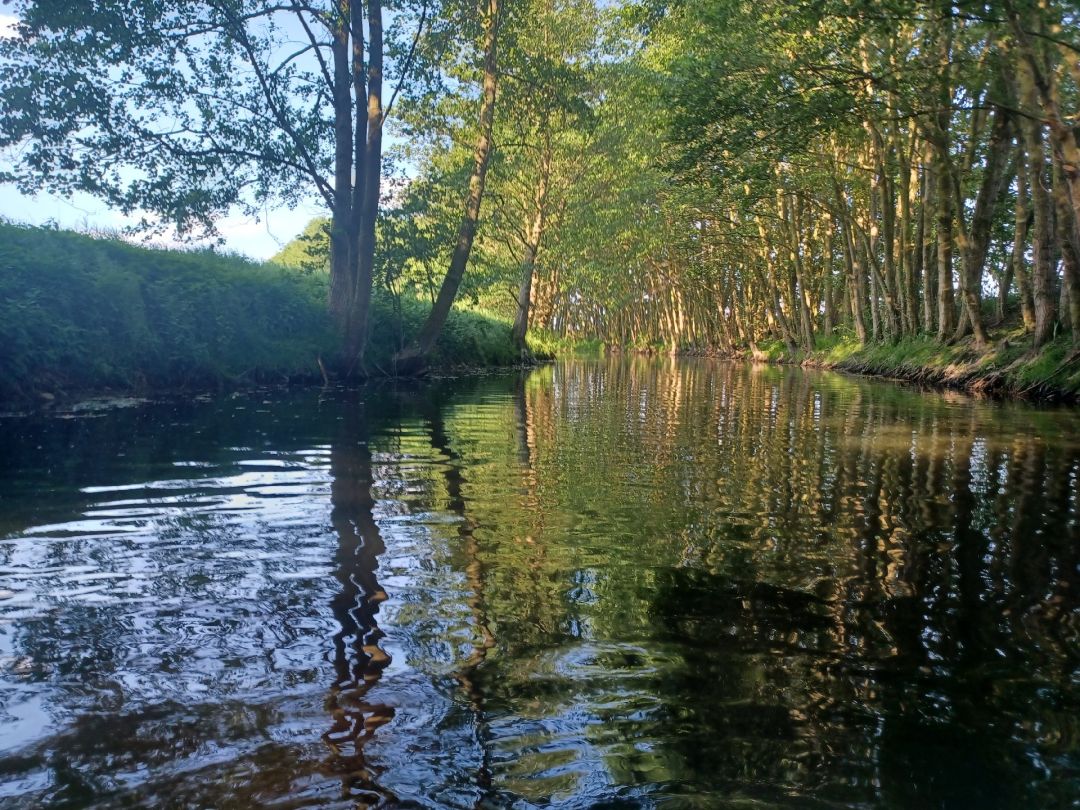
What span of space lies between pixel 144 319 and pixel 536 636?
46.7 ft

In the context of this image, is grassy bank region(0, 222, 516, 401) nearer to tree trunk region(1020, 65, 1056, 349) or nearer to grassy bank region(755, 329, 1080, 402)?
grassy bank region(755, 329, 1080, 402)

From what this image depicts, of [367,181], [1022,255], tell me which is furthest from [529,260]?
[1022,255]

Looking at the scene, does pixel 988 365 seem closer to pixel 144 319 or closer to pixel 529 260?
pixel 144 319

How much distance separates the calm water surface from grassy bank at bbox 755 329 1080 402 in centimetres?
992

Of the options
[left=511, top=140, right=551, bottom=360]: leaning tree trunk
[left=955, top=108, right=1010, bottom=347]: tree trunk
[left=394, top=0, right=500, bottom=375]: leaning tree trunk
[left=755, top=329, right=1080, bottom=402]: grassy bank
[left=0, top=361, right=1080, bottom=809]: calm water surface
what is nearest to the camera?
[left=0, top=361, right=1080, bottom=809]: calm water surface

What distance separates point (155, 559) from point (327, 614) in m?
A: 1.50

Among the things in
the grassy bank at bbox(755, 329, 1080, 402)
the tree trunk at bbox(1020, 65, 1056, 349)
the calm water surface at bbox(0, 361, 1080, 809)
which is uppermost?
the tree trunk at bbox(1020, 65, 1056, 349)

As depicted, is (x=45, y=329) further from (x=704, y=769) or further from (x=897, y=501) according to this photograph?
Result: (x=704, y=769)

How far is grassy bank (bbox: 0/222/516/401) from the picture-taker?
517 inches

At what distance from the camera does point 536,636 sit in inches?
139

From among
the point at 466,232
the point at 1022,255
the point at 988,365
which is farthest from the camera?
the point at 466,232

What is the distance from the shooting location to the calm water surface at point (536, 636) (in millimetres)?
2471

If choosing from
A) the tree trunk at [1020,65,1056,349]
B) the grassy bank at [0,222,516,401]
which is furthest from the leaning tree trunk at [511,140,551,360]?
the tree trunk at [1020,65,1056,349]

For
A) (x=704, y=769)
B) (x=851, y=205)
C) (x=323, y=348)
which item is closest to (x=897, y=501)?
(x=704, y=769)
